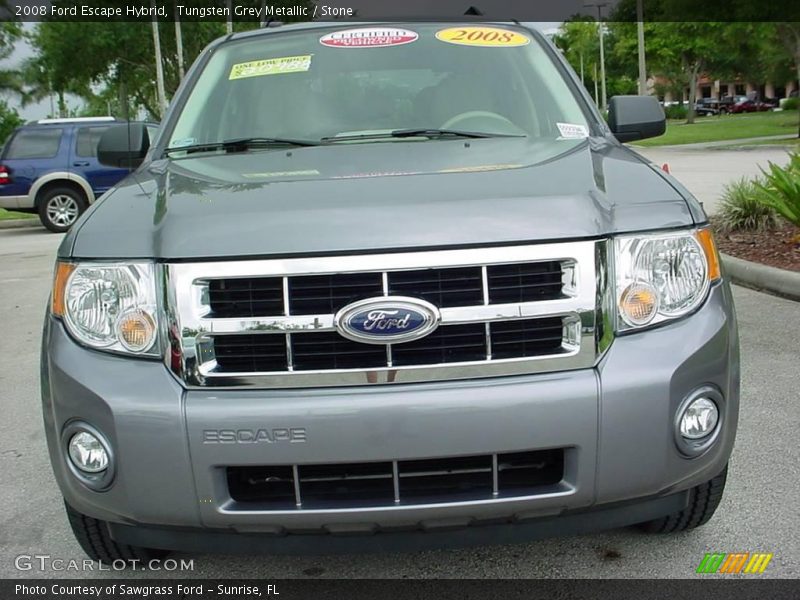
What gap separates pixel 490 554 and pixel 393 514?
76 centimetres

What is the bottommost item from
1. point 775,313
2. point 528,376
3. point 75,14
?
point 775,313

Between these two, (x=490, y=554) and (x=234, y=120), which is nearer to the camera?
(x=490, y=554)

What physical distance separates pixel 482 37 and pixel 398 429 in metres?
2.33

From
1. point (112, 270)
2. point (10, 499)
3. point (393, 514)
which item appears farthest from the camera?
point (10, 499)

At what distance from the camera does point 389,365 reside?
2.28 metres

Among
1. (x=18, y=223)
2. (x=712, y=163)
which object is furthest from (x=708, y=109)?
(x=18, y=223)

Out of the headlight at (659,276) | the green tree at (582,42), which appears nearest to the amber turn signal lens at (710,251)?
the headlight at (659,276)

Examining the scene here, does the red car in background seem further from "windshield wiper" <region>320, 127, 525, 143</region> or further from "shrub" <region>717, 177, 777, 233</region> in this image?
"windshield wiper" <region>320, 127, 525, 143</region>

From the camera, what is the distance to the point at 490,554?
290cm

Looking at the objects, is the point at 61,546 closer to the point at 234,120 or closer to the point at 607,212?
the point at 234,120

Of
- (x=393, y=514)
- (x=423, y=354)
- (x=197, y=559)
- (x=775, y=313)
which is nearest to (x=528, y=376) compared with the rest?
(x=423, y=354)

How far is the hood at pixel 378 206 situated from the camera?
7.52 ft

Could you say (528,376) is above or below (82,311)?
below

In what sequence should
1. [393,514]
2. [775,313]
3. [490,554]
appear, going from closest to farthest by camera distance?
[393,514] → [490,554] → [775,313]
